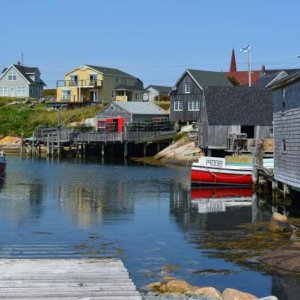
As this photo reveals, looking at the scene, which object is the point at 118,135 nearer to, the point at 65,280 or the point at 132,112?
the point at 132,112

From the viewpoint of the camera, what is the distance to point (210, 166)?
138ft

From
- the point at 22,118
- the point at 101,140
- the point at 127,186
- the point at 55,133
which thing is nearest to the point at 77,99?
the point at 22,118

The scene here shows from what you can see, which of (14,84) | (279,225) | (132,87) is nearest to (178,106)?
(132,87)

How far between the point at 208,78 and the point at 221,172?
134 ft

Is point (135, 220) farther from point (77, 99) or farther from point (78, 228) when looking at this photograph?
point (77, 99)

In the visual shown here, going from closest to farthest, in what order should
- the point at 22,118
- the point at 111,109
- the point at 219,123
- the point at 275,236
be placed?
1. the point at 275,236
2. the point at 219,123
3. the point at 111,109
4. the point at 22,118

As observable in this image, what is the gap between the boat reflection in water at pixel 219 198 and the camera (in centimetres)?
3306

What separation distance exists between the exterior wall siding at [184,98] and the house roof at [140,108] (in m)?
5.91

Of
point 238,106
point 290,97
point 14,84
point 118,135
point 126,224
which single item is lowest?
point 126,224

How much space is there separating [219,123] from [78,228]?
31.9 m

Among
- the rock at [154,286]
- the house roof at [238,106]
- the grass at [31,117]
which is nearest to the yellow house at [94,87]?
the grass at [31,117]

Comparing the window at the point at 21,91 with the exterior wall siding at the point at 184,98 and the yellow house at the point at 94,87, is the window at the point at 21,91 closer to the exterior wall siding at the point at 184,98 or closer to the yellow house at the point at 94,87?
the yellow house at the point at 94,87

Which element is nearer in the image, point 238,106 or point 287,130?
point 287,130

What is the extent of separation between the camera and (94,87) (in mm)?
103375
